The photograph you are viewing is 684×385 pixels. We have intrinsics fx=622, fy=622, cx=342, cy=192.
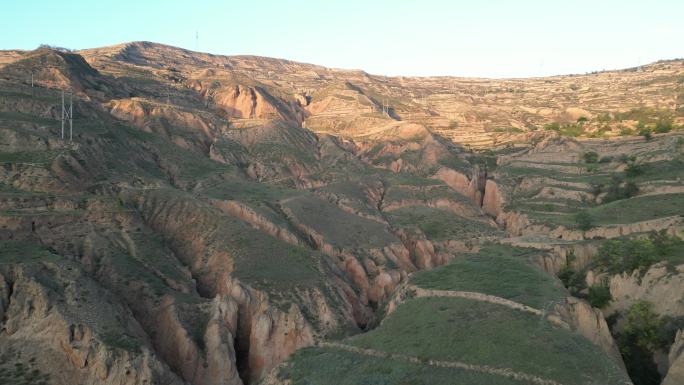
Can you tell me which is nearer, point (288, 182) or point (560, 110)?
point (288, 182)

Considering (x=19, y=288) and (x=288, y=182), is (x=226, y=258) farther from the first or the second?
(x=288, y=182)

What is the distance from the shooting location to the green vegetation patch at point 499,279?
1687 inches

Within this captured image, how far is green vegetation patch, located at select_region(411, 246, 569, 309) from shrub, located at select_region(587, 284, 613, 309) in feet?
9.59

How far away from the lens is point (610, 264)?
50156 millimetres

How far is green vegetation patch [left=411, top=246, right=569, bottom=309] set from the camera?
42844 millimetres

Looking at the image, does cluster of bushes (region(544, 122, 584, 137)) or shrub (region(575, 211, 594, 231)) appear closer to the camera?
shrub (region(575, 211, 594, 231))

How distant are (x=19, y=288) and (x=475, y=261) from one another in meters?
35.4

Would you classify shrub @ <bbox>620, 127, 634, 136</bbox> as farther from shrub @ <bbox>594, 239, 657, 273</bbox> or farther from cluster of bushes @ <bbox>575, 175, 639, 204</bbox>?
shrub @ <bbox>594, 239, 657, 273</bbox>

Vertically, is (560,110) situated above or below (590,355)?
above

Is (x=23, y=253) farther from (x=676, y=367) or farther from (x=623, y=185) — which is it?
(x=623, y=185)

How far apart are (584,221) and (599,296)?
1751 cm

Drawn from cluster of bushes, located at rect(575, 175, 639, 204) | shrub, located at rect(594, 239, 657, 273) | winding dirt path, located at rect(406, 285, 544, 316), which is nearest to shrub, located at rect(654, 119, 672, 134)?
cluster of bushes, located at rect(575, 175, 639, 204)

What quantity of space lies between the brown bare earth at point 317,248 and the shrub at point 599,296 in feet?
0.54

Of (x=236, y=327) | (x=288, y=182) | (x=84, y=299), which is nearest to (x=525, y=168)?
(x=288, y=182)
